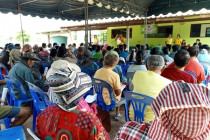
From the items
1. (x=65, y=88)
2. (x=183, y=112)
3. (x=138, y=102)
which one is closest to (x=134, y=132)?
(x=183, y=112)

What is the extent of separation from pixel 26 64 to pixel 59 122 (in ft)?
5.93

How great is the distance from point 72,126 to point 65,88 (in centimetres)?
23

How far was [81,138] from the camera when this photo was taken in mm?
952

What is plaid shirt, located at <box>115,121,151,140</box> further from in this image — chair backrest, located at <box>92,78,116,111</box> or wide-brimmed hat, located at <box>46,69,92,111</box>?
chair backrest, located at <box>92,78,116,111</box>

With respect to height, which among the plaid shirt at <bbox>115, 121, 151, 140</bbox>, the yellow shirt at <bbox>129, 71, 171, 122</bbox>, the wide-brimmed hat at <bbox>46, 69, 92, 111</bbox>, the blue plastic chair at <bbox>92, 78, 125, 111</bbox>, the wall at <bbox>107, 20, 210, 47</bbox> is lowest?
the blue plastic chair at <bbox>92, 78, 125, 111</bbox>

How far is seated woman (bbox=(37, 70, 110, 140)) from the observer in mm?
933

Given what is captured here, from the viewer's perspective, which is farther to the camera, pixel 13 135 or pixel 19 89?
pixel 19 89

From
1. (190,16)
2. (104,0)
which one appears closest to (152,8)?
(190,16)

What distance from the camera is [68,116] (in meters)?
0.97

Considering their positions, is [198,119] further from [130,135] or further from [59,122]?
[59,122]

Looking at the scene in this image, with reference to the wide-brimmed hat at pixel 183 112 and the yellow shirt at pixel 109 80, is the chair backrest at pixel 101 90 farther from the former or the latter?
the wide-brimmed hat at pixel 183 112

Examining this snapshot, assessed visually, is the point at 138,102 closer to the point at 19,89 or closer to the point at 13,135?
the point at 13,135

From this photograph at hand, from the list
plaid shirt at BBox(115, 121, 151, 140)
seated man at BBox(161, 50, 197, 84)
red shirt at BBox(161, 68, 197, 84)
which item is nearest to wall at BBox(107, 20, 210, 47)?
seated man at BBox(161, 50, 197, 84)

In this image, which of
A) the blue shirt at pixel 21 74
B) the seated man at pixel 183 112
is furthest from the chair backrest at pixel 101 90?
the seated man at pixel 183 112
